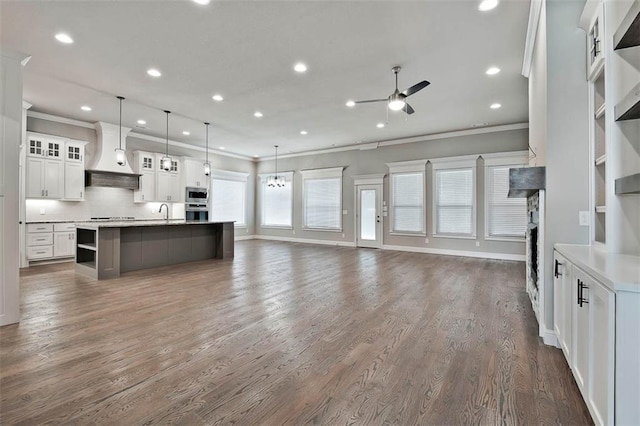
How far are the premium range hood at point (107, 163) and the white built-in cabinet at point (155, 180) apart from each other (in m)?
0.41

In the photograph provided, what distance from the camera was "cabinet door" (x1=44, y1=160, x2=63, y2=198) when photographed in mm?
6383

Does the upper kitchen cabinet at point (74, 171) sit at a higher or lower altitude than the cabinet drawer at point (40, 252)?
higher

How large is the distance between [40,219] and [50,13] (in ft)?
16.9

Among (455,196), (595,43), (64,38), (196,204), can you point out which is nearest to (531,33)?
(595,43)

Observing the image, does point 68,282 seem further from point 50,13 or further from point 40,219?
point 50,13

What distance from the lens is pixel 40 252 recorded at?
622cm

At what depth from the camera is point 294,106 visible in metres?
6.14

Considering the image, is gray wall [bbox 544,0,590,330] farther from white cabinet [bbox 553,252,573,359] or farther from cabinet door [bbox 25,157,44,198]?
cabinet door [bbox 25,157,44,198]

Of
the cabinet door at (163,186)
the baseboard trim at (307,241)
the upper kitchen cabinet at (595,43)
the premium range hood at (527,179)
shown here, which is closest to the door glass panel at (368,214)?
the baseboard trim at (307,241)

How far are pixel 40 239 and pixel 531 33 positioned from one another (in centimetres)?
913

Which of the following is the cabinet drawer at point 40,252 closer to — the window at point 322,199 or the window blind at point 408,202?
the window at point 322,199

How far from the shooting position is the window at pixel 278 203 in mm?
11234

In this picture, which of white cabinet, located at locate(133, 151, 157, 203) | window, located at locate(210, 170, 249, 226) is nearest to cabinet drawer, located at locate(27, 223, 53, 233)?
white cabinet, located at locate(133, 151, 157, 203)

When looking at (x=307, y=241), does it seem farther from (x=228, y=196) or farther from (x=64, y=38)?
(x=64, y=38)
